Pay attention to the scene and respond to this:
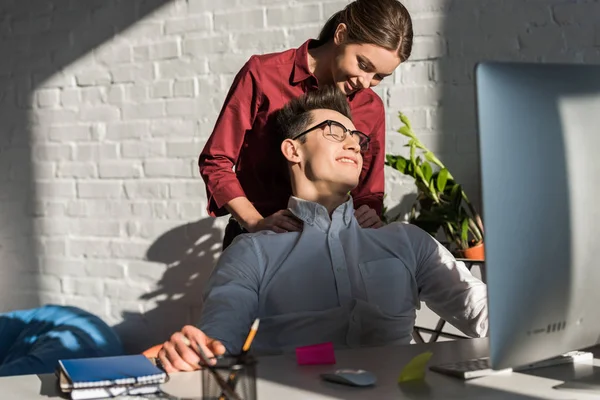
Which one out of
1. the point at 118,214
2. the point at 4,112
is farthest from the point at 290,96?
the point at 4,112

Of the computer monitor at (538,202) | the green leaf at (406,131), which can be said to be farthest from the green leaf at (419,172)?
the computer monitor at (538,202)

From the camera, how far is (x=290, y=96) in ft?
7.95

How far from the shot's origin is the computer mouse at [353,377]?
1175 millimetres

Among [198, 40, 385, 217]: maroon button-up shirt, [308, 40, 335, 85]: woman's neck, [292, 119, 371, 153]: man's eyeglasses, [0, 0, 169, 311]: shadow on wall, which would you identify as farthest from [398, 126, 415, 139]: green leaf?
[0, 0, 169, 311]: shadow on wall

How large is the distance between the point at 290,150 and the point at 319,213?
9.5 inches

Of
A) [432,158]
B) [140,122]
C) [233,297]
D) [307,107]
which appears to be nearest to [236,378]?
[233,297]

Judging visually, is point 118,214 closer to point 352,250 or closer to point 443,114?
point 443,114

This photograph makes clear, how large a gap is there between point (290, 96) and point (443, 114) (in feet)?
3.40

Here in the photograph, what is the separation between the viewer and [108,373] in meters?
1.19

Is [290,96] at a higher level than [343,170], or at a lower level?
higher

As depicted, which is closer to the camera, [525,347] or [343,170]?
[525,347]

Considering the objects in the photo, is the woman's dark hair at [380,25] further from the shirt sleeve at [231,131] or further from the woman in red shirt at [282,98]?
the shirt sleeve at [231,131]

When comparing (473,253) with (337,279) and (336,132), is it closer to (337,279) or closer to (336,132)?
(336,132)

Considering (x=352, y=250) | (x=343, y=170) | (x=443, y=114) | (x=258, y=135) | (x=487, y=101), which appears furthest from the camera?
(x=443, y=114)
